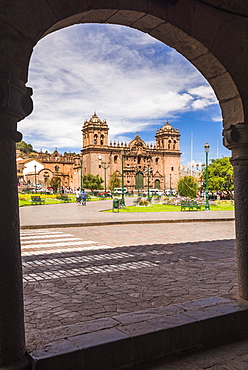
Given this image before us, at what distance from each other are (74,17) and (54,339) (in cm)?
294

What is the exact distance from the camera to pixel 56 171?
4213 inches

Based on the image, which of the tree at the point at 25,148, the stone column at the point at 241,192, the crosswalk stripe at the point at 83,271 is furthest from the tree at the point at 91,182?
the stone column at the point at 241,192

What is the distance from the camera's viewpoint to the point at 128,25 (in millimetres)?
4090

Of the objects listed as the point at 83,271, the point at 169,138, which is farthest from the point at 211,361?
the point at 169,138

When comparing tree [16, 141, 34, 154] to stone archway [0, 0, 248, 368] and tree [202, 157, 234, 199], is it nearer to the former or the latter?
tree [202, 157, 234, 199]

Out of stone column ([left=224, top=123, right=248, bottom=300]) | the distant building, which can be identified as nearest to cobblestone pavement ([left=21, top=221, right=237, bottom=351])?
stone column ([left=224, top=123, right=248, bottom=300])

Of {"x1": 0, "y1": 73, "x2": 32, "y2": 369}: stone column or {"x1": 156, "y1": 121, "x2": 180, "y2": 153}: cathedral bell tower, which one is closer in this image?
{"x1": 0, "y1": 73, "x2": 32, "y2": 369}: stone column

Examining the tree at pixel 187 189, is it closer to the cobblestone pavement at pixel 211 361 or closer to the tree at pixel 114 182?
the cobblestone pavement at pixel 211 361

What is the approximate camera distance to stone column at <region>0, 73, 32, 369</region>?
284 centimetres

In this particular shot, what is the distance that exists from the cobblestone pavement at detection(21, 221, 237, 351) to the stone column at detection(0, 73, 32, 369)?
0.90 feet

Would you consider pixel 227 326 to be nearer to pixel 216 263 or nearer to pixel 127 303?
pixel 127 303

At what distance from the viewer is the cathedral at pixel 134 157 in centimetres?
9556

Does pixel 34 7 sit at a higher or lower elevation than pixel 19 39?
higher

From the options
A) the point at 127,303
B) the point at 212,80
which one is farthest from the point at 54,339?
the point at 212,80
